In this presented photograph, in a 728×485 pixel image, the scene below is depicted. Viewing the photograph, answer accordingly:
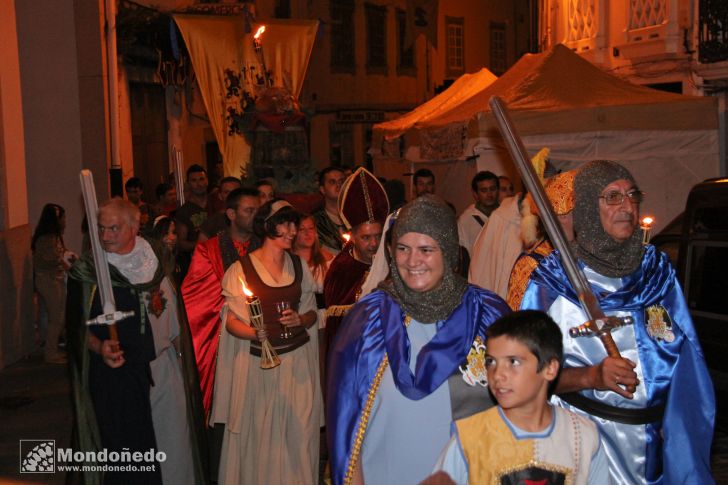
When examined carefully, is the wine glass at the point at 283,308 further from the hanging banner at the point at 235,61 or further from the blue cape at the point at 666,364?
the hanging banner at the point at 235,61

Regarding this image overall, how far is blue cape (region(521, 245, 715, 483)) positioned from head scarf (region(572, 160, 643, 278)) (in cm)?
5

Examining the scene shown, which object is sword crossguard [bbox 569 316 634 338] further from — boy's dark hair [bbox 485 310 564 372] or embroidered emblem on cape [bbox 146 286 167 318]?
embroidered emblem on cape [bbox 146 286 167 318]

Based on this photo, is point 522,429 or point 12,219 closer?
point 522,429

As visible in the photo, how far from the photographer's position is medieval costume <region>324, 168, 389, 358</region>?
651 centimetres

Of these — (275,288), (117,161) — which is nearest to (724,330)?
(275,288)

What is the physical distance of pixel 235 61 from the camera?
46.0 feet

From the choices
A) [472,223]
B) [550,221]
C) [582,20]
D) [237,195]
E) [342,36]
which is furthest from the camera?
[342,36]

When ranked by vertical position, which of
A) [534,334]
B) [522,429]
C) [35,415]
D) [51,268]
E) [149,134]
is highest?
[149,134]

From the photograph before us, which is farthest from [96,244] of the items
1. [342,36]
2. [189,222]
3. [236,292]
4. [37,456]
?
[342,36]

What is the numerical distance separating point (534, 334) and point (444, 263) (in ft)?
→ 2.53

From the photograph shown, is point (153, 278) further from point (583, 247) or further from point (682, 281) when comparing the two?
point (682, 281)

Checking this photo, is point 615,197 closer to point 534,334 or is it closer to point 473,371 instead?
point 473,371

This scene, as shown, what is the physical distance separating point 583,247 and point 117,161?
1123 cm

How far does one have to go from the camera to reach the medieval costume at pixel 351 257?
6.51 meters
